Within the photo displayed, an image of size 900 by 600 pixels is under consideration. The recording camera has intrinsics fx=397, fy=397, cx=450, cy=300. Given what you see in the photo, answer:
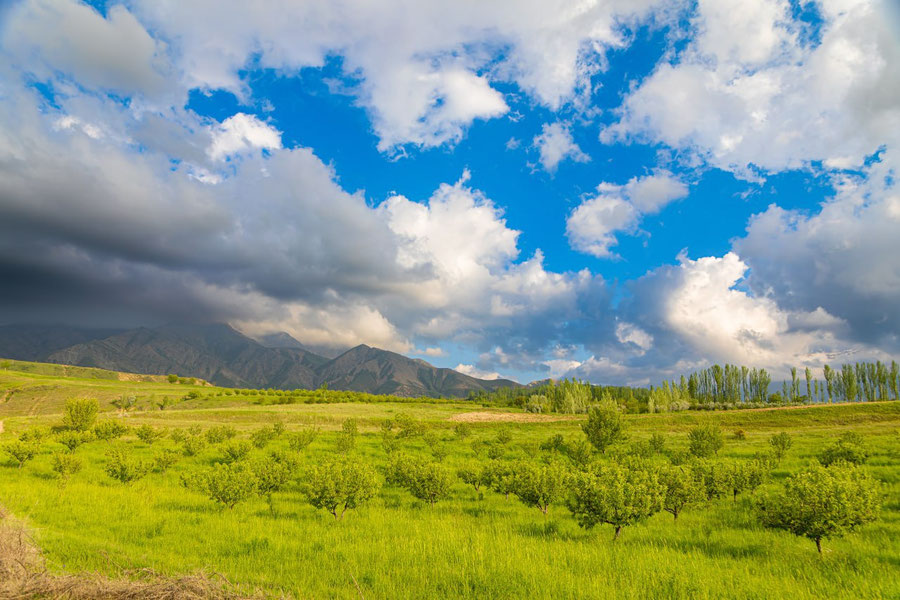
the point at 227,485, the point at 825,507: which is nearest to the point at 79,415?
the point at 227,485

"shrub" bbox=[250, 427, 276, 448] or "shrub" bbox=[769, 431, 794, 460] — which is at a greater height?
"shrub" bbox=[769, 431, 794, 460]

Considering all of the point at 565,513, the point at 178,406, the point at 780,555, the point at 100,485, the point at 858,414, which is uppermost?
the point at 858,414

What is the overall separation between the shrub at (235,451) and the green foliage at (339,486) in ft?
73.0

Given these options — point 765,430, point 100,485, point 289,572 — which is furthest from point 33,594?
point 765,430

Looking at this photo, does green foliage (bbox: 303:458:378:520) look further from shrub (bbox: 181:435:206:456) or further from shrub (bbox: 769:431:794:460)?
shrub (bbox: 769:431:794:460)

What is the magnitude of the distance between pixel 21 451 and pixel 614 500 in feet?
160

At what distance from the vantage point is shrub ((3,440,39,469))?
115ft

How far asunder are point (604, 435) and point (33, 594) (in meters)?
51.2

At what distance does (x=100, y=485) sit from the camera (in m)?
30.9

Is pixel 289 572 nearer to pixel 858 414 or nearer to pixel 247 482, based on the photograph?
pixel 247 482

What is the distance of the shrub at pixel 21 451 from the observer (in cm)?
3500

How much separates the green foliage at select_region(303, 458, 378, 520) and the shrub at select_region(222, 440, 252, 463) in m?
22.2

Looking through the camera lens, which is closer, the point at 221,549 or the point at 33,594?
the point at 33,594

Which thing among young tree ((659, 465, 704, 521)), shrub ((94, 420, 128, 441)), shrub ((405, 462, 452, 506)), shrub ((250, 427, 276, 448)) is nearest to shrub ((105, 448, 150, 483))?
shrub ((250, 427, 276, 448))
